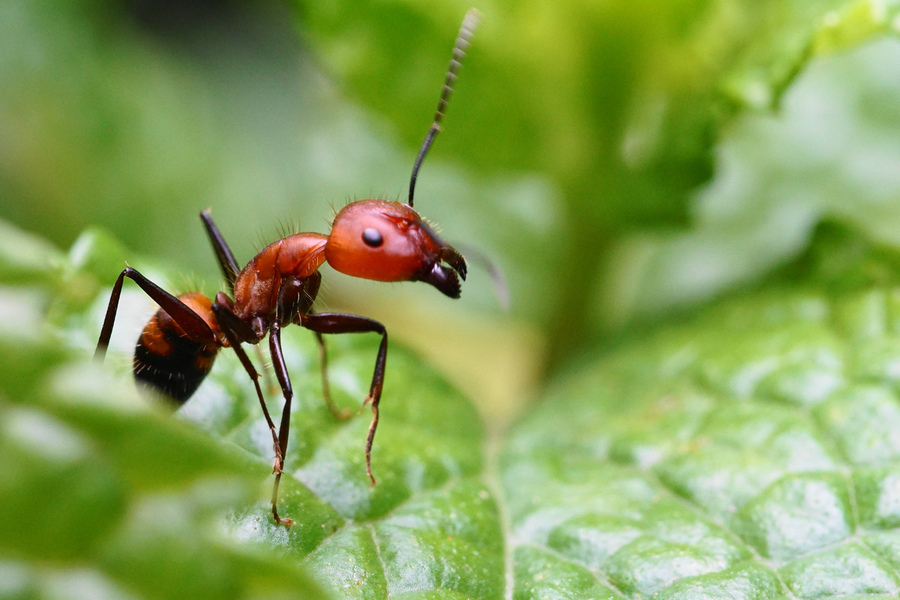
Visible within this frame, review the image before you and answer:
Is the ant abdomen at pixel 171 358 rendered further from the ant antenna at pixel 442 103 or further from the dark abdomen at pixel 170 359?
the ant antenna at pixel 442 103

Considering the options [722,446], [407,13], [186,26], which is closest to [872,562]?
[722,446]

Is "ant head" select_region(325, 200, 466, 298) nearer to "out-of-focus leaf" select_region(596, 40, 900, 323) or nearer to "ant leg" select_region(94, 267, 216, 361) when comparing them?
"ant leg" select_region(94, 267, 216, 361)

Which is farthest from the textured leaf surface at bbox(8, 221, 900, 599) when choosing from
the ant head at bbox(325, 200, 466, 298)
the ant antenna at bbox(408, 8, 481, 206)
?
the ant antenna at bbox(408, 8, 481, 206)

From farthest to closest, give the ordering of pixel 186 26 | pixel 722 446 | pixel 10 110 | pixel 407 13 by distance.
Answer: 1. pixel 186 26
2. pixel 10 110
3. pixel 407 13
4. pixel 722 446

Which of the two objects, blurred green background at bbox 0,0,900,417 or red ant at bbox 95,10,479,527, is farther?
blurred green background at bbox 0,0,900,417

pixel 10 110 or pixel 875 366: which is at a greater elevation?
pixel 10 110

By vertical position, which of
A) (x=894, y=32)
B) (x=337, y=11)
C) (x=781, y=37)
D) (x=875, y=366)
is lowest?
(x=875, y=366)

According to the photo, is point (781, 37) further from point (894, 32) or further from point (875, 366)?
point (875, 366)

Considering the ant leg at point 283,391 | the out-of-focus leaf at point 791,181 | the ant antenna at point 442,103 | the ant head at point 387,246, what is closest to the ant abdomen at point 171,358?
the ant leg at point 283,391
